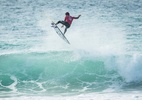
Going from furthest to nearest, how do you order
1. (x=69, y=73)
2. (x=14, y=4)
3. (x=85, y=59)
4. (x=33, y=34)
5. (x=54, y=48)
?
(x=14, y=4)
(x=33, y=34)
(x=54, y=48)
(x=85, y=59)
(x=69, y=73)

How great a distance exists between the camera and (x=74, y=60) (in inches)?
871

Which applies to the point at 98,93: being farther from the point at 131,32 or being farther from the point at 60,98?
the point at 131,32

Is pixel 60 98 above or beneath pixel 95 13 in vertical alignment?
beneath

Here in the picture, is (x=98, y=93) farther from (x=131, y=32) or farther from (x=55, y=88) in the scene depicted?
(x=131, y=32)

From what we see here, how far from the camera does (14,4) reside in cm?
4650

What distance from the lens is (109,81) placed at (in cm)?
1916

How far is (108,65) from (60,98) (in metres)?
5.73

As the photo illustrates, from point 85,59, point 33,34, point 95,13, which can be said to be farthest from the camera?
point 95,13

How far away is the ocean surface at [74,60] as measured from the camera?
17797mm

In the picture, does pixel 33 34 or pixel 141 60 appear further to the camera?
pixel 33 34

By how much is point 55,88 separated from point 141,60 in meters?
6.48

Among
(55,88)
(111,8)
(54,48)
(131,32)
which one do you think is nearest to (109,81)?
(55,88)

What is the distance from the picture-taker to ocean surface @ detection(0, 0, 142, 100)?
17.8 m

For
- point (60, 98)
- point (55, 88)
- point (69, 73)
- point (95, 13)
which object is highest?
point (95, 13)
